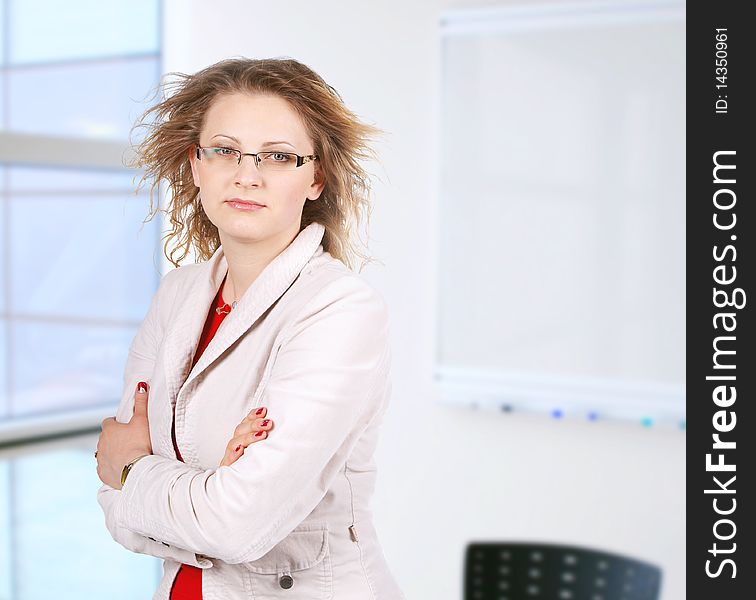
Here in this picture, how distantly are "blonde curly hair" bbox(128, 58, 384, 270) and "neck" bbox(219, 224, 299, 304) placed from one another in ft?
0.29

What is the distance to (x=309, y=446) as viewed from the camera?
121 centimetres

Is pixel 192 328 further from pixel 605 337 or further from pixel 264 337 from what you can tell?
pixel 605 337

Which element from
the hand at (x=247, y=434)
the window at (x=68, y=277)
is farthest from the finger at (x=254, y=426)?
the window at (x=68, y=277)

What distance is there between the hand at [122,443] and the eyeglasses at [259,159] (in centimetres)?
40

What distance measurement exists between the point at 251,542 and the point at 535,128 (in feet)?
6.39

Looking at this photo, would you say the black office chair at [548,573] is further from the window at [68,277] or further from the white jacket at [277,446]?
the window at [68,277]

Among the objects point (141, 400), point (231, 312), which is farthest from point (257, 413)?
point (141, 400)

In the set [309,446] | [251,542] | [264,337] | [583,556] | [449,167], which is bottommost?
[583,556]

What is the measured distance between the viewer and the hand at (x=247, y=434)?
47.3 inches

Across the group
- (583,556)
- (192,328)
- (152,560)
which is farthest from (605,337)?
(152,560)

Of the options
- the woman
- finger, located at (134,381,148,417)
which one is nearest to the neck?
the woman

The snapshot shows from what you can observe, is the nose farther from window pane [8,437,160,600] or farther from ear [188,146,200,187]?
window pane [8,437,160,600]

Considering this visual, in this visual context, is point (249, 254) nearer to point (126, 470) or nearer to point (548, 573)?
point (126, 470)

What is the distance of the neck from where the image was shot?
1.36m
